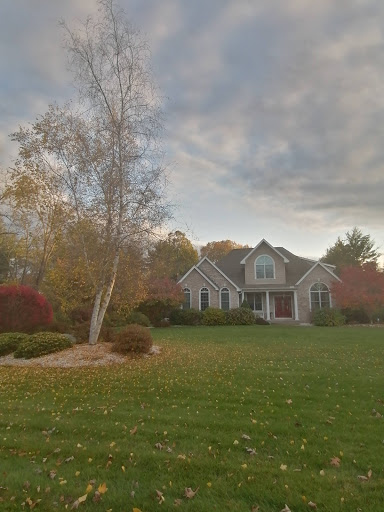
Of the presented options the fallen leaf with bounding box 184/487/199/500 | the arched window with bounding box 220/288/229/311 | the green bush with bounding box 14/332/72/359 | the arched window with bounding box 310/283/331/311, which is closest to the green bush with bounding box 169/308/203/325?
the arched window with bounding box 220/288/229/311

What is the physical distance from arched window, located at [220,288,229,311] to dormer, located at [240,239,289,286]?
6.62 feet

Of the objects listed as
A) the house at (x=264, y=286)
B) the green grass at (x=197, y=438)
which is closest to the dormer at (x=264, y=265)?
the house at (x=264, y=286)

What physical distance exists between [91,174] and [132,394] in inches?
339

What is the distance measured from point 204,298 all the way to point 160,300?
16.2ft

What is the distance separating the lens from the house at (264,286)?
1164 inches

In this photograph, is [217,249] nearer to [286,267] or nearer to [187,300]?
Result: [286,267]

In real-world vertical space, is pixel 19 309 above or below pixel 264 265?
below

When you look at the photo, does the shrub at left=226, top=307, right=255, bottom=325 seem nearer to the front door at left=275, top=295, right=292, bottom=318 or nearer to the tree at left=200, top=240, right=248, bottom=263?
the front door at left=275, top=295, right=292, bottom=318

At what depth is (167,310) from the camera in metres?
28.7

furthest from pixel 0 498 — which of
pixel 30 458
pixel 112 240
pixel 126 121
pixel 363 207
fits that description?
pixel 363 207

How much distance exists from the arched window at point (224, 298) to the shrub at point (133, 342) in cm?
1924

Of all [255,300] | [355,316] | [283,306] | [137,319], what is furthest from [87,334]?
[355,316]

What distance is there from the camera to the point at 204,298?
3086 cm

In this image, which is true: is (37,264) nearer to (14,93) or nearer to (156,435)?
(14,93)
